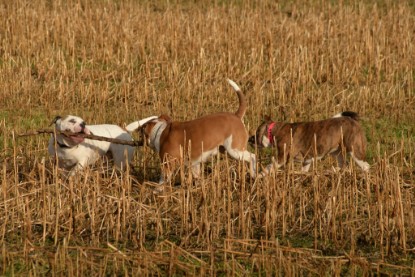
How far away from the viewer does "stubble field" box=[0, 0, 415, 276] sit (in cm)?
777

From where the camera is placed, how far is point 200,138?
10.4 meters

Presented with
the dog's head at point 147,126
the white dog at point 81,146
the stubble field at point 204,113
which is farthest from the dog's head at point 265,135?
the white dog at point 81,146

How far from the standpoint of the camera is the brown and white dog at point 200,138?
1035 centimetres

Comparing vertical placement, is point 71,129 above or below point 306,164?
above

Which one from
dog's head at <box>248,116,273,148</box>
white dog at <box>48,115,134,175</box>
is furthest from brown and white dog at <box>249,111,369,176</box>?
white dog at <box>48,115,134,175</box>

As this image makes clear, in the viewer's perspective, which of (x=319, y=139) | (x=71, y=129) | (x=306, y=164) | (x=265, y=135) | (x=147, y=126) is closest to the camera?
(x=71, y=129)

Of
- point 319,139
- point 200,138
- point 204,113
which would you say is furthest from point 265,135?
point 204,113

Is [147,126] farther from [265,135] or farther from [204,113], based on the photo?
[204,113]

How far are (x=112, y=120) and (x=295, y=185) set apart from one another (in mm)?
4414

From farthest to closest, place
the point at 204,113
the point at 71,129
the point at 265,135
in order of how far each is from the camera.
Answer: the point at 204,113
the point at 265,135
the point at 71,129

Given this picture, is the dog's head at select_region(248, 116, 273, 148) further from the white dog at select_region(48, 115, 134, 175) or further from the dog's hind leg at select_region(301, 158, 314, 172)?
the white dog at select_region(48, 115, 134, 175)

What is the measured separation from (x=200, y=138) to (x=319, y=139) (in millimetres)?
1500

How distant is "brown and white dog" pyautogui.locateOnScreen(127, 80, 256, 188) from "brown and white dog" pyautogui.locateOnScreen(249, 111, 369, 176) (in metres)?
0.49

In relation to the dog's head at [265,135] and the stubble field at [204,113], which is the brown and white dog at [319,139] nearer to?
the dog's head at [265,135]
